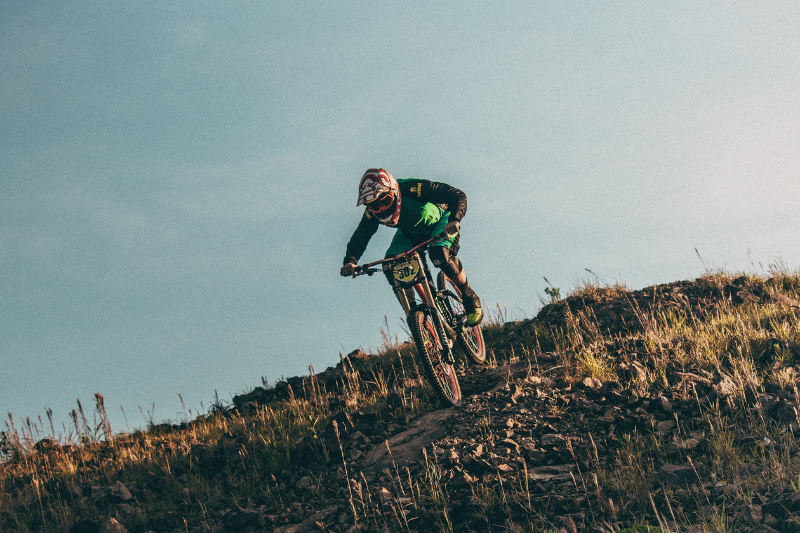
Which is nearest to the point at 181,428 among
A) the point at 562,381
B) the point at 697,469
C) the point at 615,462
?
the point at 562,381

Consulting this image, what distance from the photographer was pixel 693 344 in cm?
670

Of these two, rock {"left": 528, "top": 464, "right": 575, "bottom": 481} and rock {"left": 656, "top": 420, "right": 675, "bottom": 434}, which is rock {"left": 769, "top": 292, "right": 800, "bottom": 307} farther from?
rock {"left": 528, "top": 464, "right": 575, "bottom": 481}

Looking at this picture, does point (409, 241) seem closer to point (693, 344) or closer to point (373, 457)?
point (373, 457)

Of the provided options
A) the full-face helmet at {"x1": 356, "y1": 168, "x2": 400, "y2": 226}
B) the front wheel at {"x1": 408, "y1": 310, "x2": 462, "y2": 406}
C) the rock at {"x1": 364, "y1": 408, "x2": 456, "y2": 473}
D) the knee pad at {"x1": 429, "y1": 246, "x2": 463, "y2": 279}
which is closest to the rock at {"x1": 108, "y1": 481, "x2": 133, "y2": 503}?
the rock at {"x1": 364, "y1": 408, "x2": 456, "y2": 473}

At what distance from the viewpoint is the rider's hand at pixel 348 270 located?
21.5 ft

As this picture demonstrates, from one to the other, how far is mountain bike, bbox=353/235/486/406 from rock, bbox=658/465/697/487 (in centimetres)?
230

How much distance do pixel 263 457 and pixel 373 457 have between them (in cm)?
148

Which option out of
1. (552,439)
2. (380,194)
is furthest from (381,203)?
(552,439)

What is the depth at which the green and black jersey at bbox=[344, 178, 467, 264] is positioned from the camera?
22.8 feet

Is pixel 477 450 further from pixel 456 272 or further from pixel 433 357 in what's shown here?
pixel 456 272

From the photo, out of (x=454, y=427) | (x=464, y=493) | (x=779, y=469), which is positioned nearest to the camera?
(x=779, y=469)

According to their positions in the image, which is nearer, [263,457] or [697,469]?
[697,469]

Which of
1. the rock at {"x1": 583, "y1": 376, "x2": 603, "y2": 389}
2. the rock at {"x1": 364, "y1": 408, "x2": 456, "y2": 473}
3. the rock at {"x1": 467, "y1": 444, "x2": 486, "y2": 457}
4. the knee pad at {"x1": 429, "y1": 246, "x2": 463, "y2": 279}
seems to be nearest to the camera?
the rock at {"x1": 467, "y1": 444, "x2": 486, "y2": 457}

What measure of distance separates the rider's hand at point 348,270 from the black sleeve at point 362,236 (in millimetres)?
342
